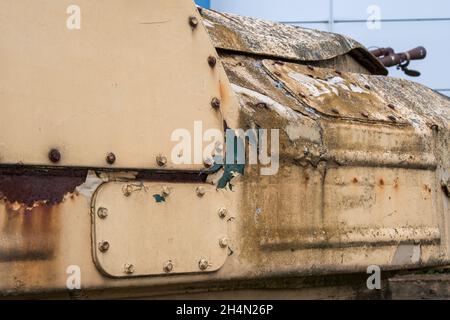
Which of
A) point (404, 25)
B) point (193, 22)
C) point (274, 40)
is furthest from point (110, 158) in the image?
point (404, 25)

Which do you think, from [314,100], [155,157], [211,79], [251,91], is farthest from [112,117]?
[314,100]

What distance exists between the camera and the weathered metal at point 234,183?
103 inches

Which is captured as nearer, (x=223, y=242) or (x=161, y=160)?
(x=161, y=160)

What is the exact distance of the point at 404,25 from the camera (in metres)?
10.3

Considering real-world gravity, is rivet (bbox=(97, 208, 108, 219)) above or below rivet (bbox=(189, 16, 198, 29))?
below

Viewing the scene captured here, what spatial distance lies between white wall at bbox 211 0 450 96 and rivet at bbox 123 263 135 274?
772cm

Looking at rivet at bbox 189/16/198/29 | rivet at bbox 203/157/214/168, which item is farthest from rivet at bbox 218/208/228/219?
rivet at bbox 189/16/198/29

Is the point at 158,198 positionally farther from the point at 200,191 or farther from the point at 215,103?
the point at 215,103

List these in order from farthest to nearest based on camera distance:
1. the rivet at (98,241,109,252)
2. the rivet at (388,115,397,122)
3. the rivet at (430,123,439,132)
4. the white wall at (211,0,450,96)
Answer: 1. the white wall at (211,0,450,96)
2. the rivet at (430,123,439,132)
3. the rivet at (388,115,397,122)
4. the rivet at (98,241,109,252)

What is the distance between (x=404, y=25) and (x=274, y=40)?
6763mm

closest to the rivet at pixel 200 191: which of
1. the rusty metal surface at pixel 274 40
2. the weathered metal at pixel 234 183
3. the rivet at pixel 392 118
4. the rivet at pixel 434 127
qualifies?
the weathered metal at pixel 234 183

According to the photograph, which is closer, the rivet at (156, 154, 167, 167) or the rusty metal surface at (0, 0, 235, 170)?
the rusty metal surface at (0, 0, 235, 170)

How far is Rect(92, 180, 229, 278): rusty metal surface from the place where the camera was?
2.72m

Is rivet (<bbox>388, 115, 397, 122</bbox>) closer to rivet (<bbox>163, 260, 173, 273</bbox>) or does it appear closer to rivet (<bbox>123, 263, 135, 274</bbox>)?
rivet (<bbox>163, 260, 173, 273</bbox>)
